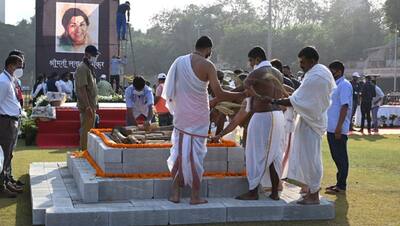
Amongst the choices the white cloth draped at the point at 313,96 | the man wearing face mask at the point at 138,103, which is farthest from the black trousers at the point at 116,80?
the white cloth draped at the point at 313,96

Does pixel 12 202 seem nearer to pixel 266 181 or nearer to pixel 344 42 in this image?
pixel 266 181

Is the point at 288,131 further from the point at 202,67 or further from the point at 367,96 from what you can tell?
the point at 367,96

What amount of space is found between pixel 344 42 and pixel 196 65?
6293 cm

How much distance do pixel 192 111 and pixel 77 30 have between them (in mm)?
15403

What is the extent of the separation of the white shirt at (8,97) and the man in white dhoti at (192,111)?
2.12 m

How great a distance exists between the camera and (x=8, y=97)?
7.04 m

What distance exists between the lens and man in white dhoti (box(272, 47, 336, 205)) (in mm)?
6465

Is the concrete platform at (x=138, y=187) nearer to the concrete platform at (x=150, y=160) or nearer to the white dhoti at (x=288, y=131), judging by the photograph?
the concrete platform at (x=150, y=160)

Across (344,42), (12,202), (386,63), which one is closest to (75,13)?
(12,202)

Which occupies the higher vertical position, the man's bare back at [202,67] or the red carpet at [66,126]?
the man's bare back at [202,67]

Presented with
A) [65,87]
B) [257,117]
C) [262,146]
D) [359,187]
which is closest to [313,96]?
[257,117]

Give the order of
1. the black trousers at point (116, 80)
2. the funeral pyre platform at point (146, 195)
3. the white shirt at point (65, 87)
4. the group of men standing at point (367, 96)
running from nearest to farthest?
the funeral pyre platform at point (146, 195)
the white shirt at point (65, 87)
the group of men standing at point (367, 96)
the black trousers at point (116, 80)

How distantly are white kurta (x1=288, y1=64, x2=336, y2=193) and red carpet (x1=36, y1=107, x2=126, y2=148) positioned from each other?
755 cm

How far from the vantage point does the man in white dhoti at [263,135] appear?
21.4 feet
